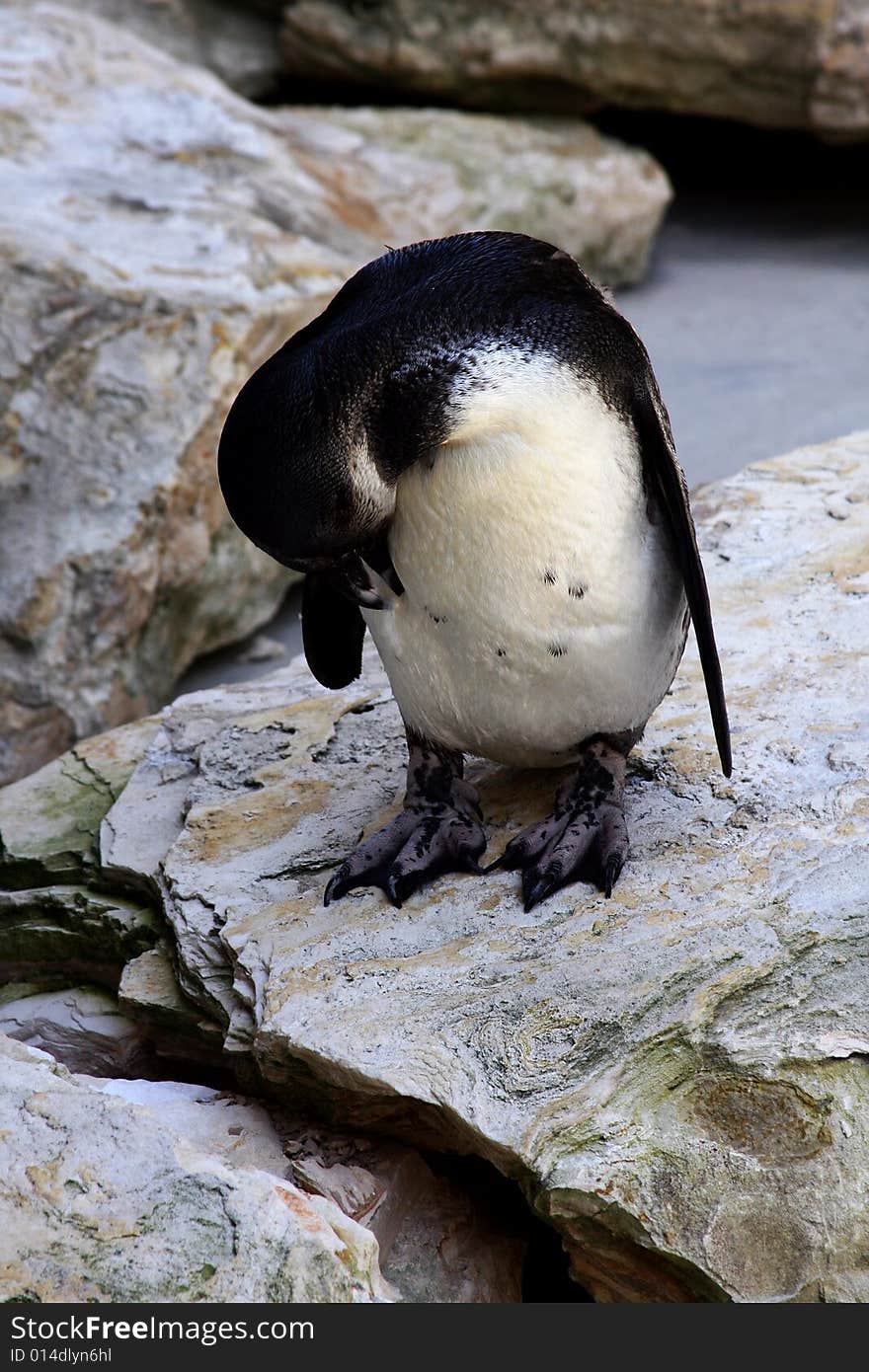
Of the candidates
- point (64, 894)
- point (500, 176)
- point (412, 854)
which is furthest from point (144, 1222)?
point (500, 176)

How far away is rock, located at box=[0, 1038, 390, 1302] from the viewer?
1.64 meters

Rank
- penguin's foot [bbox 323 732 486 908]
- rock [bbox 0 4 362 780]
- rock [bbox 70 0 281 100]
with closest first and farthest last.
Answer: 1. penguin's foot [bbox 323 732 486 908]
2. rock [bbox 0 4 362 780]
3. rock [bbox 70 0 281 100]

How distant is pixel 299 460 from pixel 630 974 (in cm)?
77

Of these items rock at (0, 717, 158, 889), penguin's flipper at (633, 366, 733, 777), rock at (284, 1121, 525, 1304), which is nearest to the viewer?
rock at (284, 1121, 525, 1304)

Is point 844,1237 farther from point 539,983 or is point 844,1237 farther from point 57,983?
point 57,983

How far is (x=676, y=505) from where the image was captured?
2.11 meters

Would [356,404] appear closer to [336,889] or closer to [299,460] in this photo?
[299,460]

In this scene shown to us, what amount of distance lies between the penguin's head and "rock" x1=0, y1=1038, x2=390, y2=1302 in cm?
71

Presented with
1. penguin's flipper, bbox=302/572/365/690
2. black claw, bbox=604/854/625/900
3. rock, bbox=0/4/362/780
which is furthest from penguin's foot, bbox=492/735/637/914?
rock, bbox=0/4/362/780

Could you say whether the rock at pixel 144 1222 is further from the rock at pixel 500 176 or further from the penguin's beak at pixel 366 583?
the rock at pixel 500 176

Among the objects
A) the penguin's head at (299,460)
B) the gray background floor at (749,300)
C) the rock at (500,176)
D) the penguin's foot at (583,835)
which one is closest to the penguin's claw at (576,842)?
the penguin's foot at (583,835)

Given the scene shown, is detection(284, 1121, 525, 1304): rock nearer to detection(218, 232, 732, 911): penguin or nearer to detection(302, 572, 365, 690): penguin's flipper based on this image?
detection(218, 232, 732, 911): penguin

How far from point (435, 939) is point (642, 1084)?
0.41 metres

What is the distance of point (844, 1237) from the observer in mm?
1771
